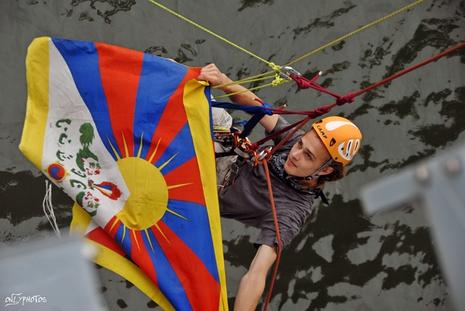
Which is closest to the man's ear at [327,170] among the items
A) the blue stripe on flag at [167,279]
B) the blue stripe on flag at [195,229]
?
the blue stripe on flag at [195,229]

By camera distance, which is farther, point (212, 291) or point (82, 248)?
point (212, 291)

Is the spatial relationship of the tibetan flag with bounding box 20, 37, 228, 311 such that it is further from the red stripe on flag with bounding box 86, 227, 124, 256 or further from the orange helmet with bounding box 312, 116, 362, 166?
the orange helmet with bounding box 312, 116, 362, 166

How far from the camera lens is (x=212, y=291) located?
9.77 feet

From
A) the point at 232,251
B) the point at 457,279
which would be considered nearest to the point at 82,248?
the point at 457,279

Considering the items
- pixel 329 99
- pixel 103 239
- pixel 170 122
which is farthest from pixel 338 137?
pixel 329 99

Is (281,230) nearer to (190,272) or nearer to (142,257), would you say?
(190,272)

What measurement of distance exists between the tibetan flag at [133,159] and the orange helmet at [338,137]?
0.47 metres

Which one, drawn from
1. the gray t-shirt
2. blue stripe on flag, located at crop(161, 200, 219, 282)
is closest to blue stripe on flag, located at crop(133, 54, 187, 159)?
blue stripe on flag, located at crop(161, 200, 219, 282)

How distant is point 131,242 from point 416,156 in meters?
2.08

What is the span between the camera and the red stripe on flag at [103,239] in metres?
3.05

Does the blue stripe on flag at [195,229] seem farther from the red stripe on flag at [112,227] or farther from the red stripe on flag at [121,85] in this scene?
the red stripe on flag at [121,85]

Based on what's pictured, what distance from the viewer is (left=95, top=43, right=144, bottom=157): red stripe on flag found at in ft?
10.0

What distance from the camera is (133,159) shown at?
120 inches

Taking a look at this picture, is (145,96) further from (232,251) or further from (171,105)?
(232,251)
